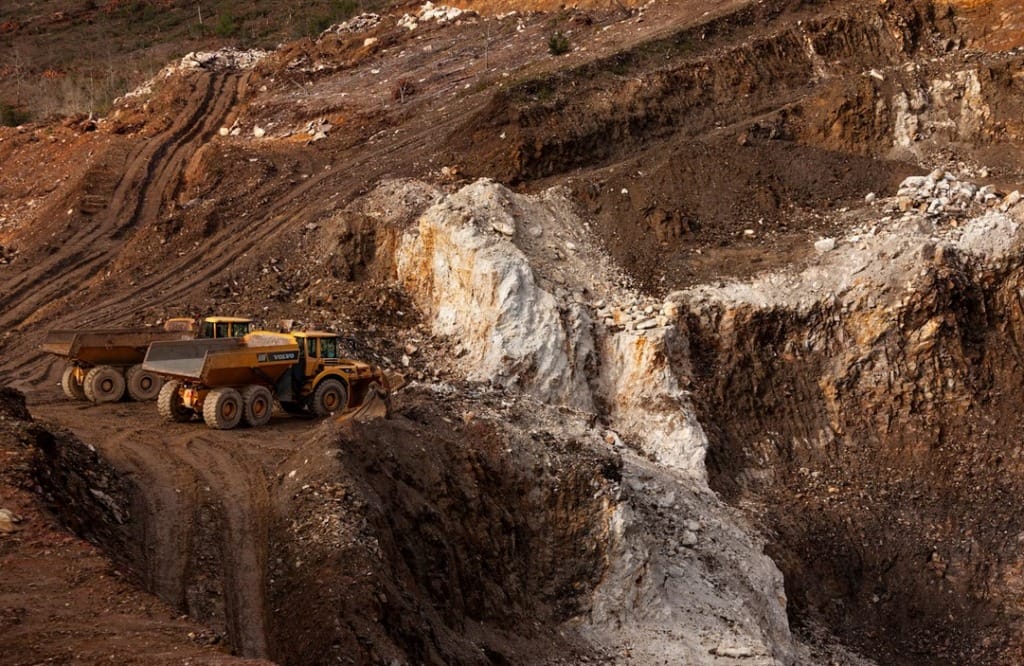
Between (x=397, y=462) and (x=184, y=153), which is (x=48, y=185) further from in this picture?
(x=397, y=462)

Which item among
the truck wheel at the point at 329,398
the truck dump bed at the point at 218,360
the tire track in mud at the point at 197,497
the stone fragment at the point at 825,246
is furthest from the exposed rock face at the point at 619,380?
the tire track in mud at the point at 197,497

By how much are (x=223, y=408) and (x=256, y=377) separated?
35.9 inches

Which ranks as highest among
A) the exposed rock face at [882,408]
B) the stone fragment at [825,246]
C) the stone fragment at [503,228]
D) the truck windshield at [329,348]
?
the stone fragment at [503,228]

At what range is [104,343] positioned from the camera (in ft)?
66.2

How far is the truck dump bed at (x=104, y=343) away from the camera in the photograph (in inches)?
782

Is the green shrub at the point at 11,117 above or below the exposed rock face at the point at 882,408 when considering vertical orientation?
above

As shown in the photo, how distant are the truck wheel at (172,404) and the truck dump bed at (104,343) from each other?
190 cm

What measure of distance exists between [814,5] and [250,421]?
2311cm

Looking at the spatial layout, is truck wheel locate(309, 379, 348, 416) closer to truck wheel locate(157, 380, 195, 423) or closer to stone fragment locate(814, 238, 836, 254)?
truck wheel locate(157, 380, 195, 423)

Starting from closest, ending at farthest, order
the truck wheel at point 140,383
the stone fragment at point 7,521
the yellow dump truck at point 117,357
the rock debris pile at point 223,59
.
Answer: the stone fragment at point 7,521
the yellow dump truck at point 117,357
the truck wheel at point 140,383
the rock debris pile at point 223,59

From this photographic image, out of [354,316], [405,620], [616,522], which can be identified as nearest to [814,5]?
[354,316]

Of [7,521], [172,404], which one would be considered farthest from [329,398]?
[7,521]

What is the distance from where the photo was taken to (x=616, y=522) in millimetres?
17984

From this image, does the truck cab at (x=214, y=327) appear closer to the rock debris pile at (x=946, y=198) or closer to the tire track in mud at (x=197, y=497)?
the tire track in mud at (x=197, y=497)
